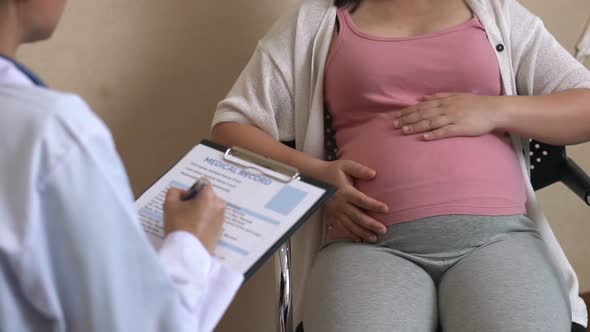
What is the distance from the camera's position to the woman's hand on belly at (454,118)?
112cm

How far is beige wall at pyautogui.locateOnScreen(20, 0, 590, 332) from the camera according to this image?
4.26 ft

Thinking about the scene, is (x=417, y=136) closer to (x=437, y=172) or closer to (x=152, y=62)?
(x=437, y=172)

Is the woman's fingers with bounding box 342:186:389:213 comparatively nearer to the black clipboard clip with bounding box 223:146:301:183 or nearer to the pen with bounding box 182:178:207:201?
the black clipboard clip with bounding box 223:146:301:183

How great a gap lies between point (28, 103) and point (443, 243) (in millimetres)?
708

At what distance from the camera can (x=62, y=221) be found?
0.55m

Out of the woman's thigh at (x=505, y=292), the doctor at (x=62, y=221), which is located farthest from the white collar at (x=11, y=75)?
the woman's thigh at (x=505, y=292)

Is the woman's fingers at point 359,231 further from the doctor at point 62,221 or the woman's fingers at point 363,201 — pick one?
the doctor at point 62,221

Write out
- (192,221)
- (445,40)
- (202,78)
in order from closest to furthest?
1. (192,221)
2. (445,40)
3. (202,78)

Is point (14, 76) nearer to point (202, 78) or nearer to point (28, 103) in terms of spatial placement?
point (28, 103)

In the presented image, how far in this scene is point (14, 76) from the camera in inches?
23.1

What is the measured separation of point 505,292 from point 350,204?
276 mm

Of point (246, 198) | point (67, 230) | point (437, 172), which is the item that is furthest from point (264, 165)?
point (67, 230)

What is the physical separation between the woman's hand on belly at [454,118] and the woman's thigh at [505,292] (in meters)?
0.19

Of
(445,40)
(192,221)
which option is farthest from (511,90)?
(192,221)
